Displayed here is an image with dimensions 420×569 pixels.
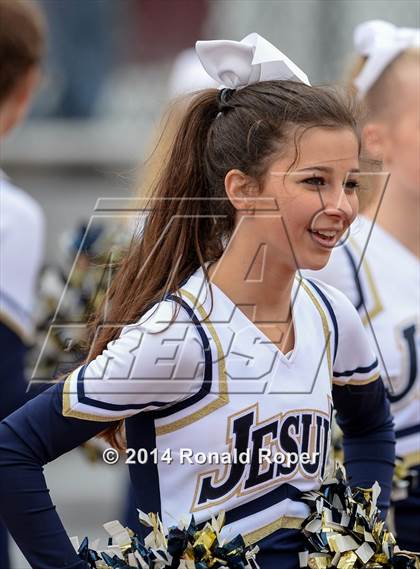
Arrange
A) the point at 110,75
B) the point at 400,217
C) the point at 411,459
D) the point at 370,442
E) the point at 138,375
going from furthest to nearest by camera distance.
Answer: the point at 110,75
the point at 400,217
the point at 411,459
the point at 370,442
the point at 138,375

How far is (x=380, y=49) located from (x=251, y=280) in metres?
1.11

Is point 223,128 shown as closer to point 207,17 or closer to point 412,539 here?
point 412,539

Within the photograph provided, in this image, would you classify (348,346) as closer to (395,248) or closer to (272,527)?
(272,527)

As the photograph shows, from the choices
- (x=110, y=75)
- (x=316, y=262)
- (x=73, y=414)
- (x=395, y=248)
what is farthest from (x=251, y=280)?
(x=110, y=75)

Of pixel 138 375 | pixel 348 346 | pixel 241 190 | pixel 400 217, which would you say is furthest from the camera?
pixel 400 217

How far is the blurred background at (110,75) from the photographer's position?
702 cm

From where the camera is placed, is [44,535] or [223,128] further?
[223,128]

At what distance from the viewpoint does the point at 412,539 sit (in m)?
2.92

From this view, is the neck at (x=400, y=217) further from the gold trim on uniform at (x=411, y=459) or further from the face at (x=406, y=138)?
the gold trim on uniform at (x=411, y=459)

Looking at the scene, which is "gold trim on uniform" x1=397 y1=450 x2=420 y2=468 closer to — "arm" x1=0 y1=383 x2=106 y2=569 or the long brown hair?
the long brown hair

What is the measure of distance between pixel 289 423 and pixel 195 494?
0.60 feet

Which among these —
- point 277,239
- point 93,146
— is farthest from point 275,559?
point 93,146

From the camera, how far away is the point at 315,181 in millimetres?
2115

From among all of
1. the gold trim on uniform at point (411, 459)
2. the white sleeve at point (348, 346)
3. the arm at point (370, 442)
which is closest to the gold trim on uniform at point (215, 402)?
the white sleeve at point (348, 346)
